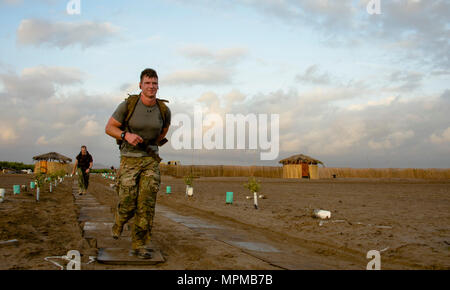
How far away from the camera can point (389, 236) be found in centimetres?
621

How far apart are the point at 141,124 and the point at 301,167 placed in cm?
4414

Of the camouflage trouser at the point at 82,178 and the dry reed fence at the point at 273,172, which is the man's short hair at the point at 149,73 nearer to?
the camouflage trouser at the point at 82,178

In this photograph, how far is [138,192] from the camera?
13.2 feet

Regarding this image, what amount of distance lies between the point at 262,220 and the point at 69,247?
5.08 meters

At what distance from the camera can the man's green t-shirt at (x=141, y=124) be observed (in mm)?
4008

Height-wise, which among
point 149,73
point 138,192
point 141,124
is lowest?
point 138,192

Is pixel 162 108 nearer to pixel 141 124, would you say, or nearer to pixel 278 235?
pixel 141 124

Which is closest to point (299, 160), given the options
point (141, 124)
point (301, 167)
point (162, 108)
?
point (301, 167)

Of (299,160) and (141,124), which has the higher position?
(141,124)

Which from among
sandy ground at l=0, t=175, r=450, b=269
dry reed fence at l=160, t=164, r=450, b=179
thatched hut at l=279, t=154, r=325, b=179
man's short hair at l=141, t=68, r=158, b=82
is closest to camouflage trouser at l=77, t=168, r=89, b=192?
sandy ground at l=0, t=175, r=450, b=269

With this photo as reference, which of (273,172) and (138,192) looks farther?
(273,172)

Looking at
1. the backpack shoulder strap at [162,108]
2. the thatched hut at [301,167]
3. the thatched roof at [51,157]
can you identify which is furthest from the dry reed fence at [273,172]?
the backpack shoulder strap at [162,108]

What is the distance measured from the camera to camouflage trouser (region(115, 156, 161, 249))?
3943mm
